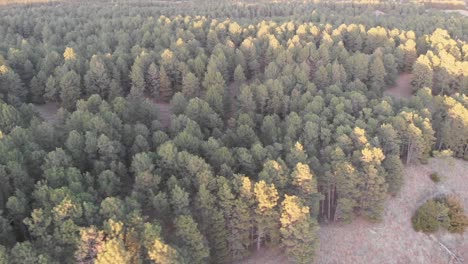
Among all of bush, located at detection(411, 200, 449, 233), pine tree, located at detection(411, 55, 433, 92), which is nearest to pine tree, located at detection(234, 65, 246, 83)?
pine tree, located at detection(411, 55, 433, 92)

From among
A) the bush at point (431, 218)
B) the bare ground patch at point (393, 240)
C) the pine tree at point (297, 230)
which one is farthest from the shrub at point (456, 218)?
the pine tree at point (297, 230)

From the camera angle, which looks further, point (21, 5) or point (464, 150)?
point (21, 5)

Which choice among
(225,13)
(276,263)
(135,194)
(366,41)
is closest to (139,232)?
(135,194)

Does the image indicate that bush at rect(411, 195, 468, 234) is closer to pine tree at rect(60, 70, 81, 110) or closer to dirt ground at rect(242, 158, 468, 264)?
dirt ground at rect(242, 158, 468, 264)

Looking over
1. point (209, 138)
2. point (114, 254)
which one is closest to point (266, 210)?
point (209, 138)

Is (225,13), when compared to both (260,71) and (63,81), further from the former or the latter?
(63,81)
